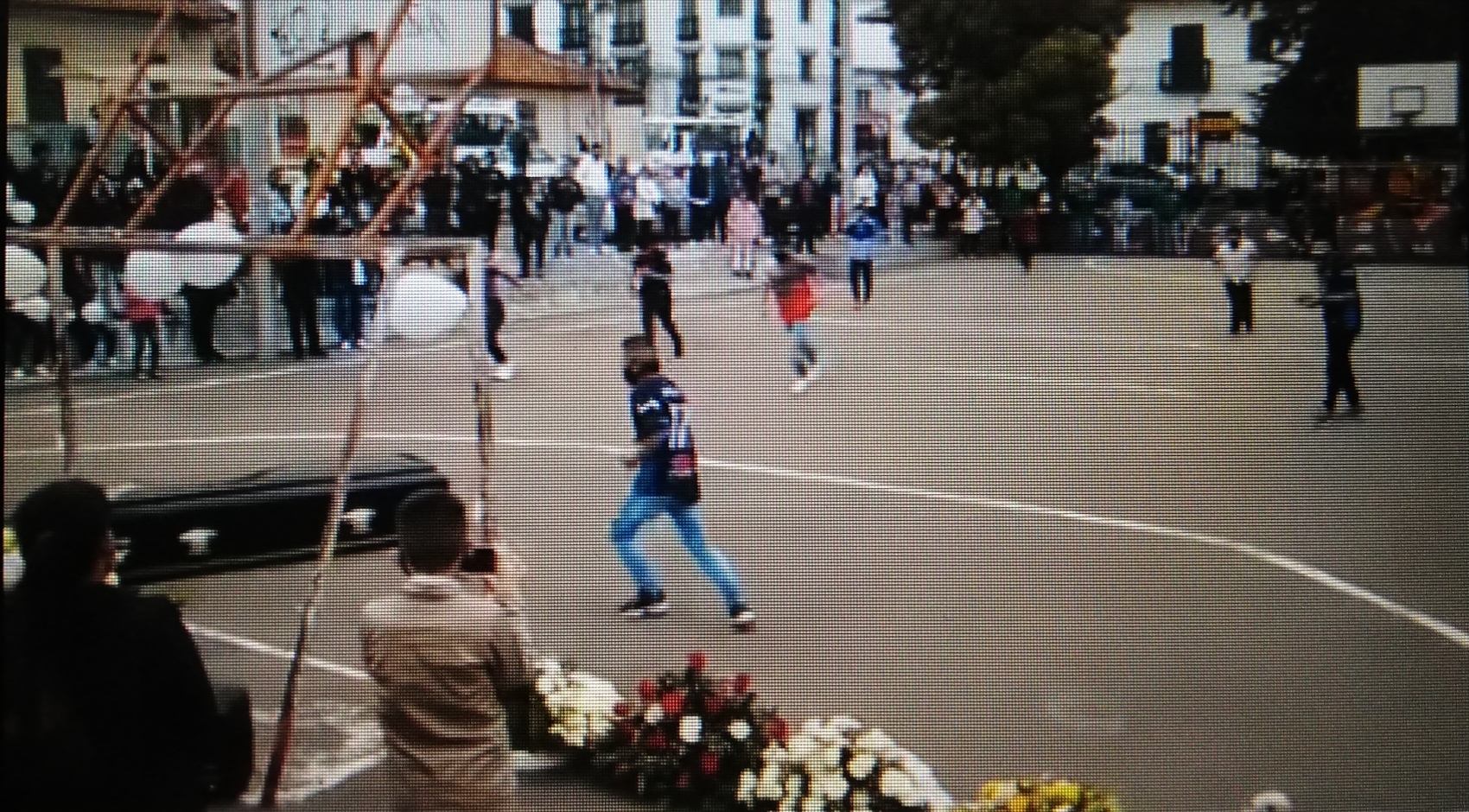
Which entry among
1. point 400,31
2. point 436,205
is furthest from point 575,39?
point 436,205

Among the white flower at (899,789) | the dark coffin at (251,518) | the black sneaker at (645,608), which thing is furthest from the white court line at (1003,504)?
the white flower at (899,789)

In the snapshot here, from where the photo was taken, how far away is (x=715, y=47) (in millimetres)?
5176

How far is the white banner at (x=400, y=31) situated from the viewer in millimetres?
4000

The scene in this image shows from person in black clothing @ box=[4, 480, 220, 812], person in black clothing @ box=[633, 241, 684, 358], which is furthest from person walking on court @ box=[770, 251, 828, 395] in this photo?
person in black clothing @ box=[4, 480, 220, 812]

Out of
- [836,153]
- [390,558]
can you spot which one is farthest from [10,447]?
[836,153]

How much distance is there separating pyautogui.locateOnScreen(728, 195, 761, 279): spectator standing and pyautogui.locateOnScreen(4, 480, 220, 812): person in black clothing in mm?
9011

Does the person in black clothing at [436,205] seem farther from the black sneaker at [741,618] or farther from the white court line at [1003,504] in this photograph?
the black sneaker at [741,618]

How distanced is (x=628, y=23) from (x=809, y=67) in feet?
2.00

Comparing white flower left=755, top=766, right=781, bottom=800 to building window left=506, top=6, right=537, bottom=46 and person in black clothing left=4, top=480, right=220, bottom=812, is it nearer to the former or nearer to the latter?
person in black clothing left=4, top=480, right=220, bottom=812

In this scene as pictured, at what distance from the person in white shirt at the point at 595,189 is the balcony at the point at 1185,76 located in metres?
4.32

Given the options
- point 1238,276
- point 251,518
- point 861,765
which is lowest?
point 861,765

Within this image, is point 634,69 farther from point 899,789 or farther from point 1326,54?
point 899,789

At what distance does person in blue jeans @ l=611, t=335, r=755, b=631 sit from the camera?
4879 mm

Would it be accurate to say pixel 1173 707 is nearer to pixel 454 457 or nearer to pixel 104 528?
pixel 104 528
